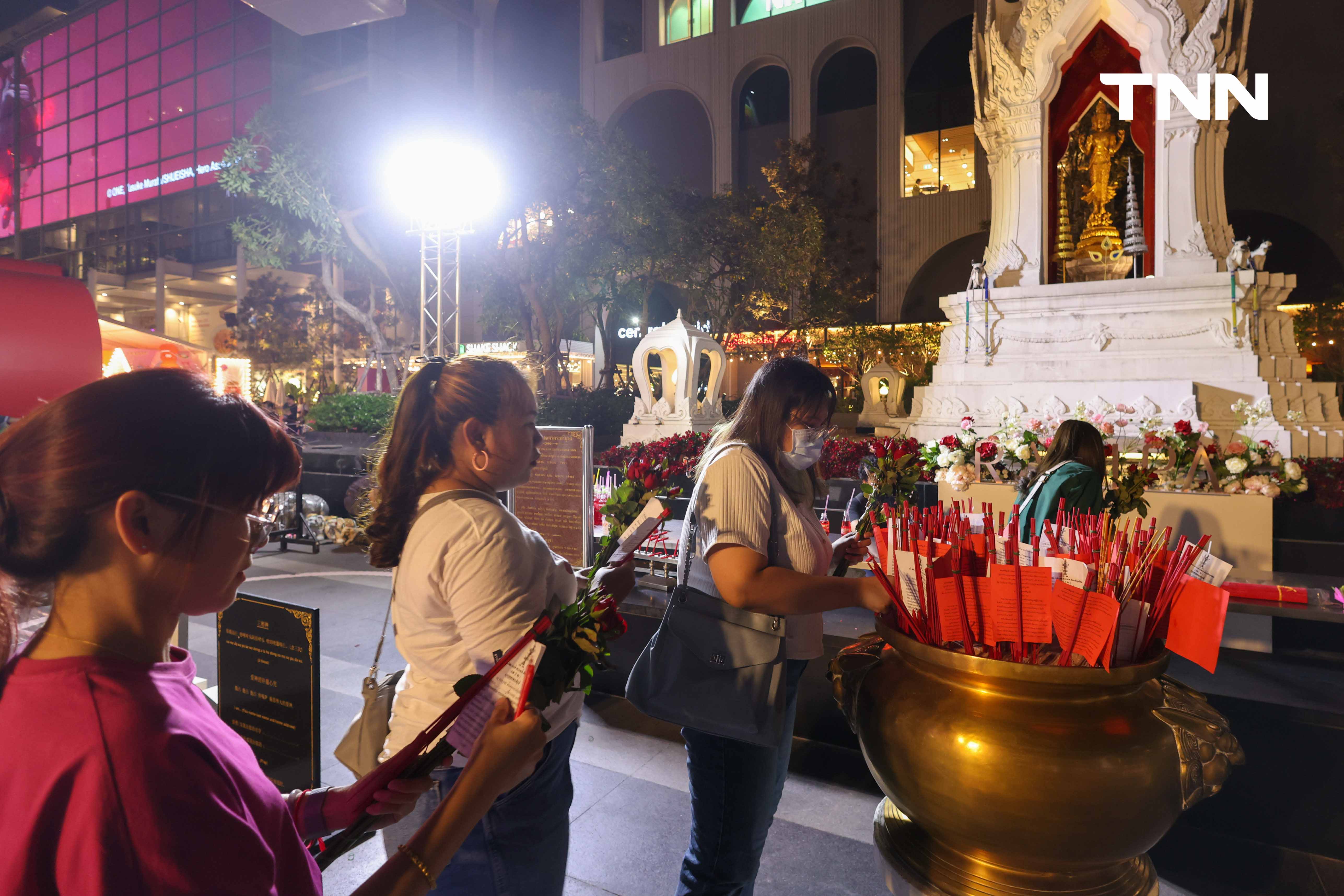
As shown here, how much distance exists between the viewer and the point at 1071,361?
984cm

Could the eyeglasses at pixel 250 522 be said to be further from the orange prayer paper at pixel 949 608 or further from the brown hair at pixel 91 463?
the orange prayer paper at pixel 949 608

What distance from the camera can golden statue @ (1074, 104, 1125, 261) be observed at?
10641 millimetres

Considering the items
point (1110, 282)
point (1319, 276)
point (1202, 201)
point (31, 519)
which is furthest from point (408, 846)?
point (1319, 276)

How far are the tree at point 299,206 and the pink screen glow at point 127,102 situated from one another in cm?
1270

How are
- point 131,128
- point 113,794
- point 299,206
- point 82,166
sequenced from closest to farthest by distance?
1. point 113,794
2. point 299,206
3. point 131,128
4. point 82,166

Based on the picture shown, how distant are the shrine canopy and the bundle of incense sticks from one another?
6.59 feet

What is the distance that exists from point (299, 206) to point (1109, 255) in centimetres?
1776

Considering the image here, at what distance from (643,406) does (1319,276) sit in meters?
17.5

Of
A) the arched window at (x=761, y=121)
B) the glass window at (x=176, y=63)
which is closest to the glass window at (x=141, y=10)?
the glass window at (x=176, y=63)

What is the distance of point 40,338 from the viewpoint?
186cm

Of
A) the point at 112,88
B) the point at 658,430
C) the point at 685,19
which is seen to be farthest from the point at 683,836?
the point at 112,88

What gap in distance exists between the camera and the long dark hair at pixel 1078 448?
3.19 metres

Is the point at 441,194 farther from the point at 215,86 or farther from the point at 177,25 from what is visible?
the point at 177,25

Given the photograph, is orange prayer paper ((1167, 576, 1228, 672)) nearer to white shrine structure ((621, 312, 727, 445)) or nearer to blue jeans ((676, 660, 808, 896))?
blue jeans ((676, 660, 808, 896))
